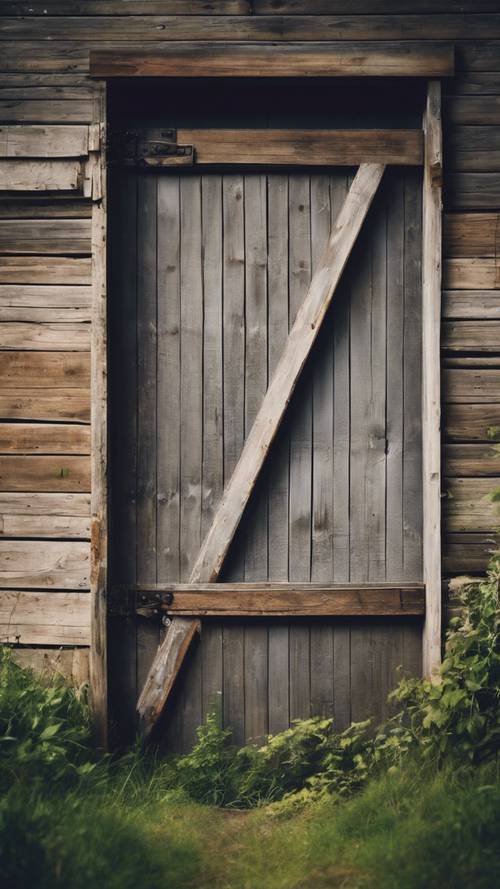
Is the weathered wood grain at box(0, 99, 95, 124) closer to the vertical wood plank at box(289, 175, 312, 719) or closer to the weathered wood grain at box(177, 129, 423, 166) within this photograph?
the weathered wood grain at box(177, 129, 423, 166)

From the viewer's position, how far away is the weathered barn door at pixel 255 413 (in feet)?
13.1

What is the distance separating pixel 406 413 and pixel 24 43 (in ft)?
9.13

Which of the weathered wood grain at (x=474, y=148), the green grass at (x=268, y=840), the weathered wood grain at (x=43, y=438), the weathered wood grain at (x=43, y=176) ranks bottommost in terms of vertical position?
the green grass at (x=268, y=840)

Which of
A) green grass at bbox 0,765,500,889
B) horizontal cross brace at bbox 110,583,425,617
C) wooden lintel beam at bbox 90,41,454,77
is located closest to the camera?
green grass at bbox 0,765,500,889

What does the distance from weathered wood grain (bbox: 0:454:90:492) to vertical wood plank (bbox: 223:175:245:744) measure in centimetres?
77

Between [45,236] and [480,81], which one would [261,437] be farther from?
[480,81]

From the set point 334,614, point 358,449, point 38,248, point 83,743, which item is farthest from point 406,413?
point 83,743

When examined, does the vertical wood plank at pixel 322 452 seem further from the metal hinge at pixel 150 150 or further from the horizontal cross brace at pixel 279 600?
the metal hinge at pixel 150 150

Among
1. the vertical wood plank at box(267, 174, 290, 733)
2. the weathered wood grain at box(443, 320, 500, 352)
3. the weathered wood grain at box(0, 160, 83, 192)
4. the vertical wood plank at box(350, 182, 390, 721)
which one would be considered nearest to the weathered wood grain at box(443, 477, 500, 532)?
the vertical wood plank at box(350, 182, 390, 721)

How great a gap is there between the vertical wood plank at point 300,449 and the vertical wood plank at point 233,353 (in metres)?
0.27

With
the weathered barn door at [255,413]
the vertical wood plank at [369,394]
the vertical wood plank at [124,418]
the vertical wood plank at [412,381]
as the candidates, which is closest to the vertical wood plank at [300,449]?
the weathered barn door at [255,413]

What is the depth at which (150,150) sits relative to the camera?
3969 mm

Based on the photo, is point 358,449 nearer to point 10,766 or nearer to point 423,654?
point 423,654

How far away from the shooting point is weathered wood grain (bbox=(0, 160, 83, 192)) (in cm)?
383
